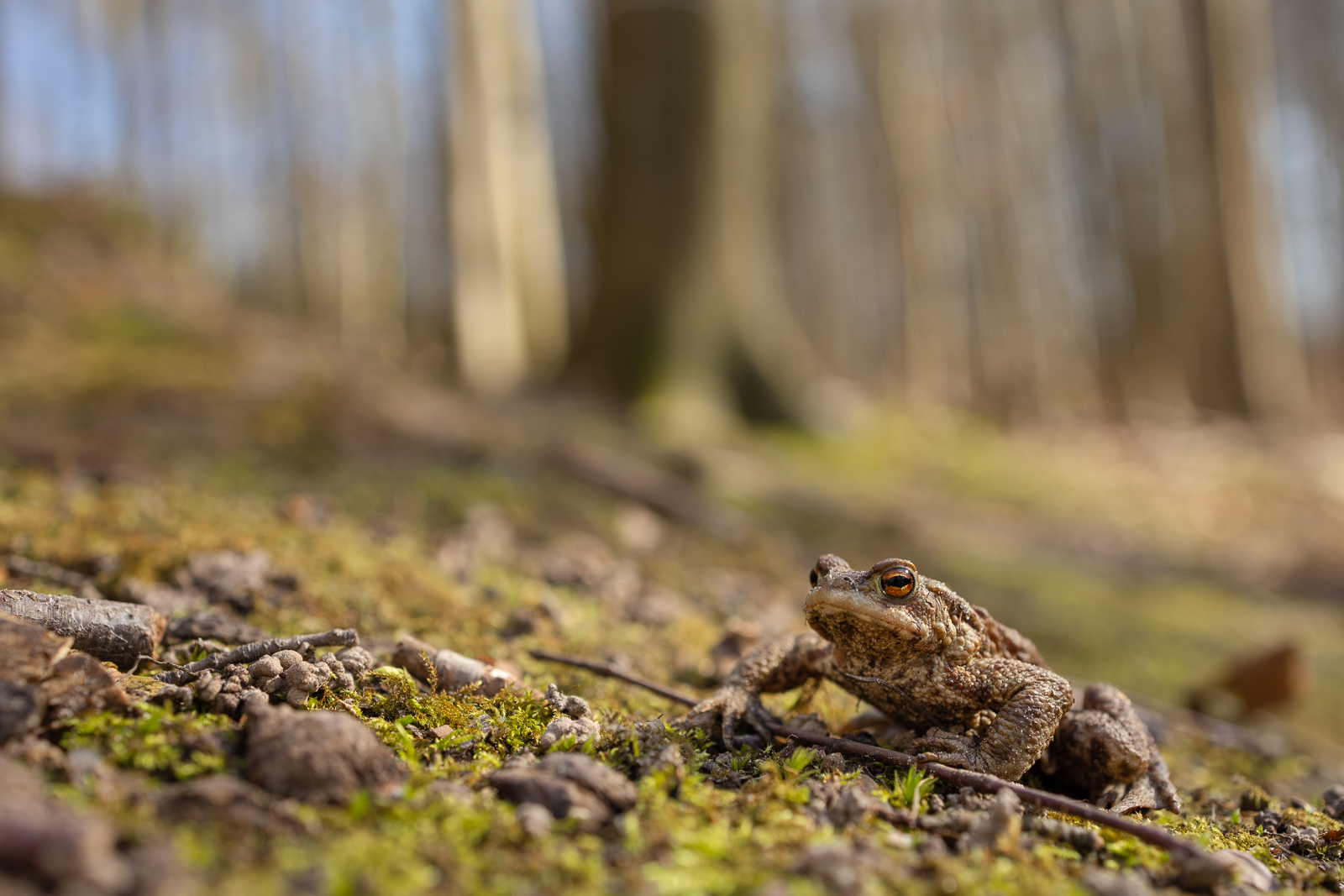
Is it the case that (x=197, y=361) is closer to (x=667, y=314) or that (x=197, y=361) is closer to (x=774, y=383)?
(x=667, y=314)

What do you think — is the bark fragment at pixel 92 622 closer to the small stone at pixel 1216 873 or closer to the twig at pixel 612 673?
the twig at pixel 612 673

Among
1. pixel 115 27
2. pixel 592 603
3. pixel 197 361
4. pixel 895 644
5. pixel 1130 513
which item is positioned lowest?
pixel 1130 513

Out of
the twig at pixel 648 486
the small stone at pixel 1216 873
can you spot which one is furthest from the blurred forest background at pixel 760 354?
the small stone at pixel 1216 873

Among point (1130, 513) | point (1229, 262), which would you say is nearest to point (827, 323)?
point (1229, 262)

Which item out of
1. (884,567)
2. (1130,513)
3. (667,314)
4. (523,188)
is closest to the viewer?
(884,567)

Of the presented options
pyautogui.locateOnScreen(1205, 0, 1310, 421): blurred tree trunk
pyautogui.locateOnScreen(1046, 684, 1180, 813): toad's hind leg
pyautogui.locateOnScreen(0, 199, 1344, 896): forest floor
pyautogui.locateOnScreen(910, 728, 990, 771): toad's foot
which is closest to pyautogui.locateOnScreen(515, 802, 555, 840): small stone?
pyautogui.locateOnScreen(0, 199, 1344, 896): forest floor

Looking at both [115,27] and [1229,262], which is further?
[115,27]

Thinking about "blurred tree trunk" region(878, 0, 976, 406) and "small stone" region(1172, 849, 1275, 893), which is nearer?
"small stone" region(1172, 849, 1275, 893)

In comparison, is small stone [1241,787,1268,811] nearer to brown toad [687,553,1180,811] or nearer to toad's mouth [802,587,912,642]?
brown toad [687,553,1180,811]
